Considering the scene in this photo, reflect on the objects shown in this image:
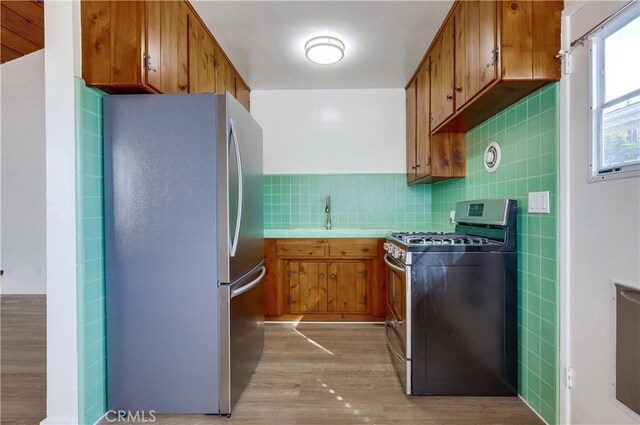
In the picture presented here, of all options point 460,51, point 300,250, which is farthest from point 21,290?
point 460,51

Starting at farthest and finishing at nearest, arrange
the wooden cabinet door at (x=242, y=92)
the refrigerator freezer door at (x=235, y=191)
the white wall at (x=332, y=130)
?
the white wall at (x=332, y=130)
the wooden cabinet door at (x=242, y=92)
the refrigerator freezer door at (x=235, y=191)

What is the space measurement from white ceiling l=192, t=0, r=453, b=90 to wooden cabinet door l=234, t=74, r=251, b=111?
0.09 m

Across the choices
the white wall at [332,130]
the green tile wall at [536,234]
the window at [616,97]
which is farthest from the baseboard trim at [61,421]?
the window at [616,97]

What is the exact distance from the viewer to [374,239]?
3004 mm

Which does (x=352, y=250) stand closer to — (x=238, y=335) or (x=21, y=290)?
(x=238, y=335)

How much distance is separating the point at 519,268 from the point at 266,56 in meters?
2.56

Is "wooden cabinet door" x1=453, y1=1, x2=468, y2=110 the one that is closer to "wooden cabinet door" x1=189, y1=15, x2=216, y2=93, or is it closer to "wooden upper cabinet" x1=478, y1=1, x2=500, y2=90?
"wooden upper cabinet" x1=478, y1=1, x2=500, y2=90

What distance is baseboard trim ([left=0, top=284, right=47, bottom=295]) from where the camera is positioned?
4105mm

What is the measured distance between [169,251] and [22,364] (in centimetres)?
176

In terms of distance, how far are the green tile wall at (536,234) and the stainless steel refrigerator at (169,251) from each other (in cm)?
171

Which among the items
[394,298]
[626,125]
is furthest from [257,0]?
[394,298]

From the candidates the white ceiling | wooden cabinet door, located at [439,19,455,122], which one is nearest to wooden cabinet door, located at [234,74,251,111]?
the white ceiling

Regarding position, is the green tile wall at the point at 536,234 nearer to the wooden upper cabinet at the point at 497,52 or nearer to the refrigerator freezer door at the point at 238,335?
the wooden upper cabinet at the point at 497,52

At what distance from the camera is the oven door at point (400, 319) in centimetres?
180
